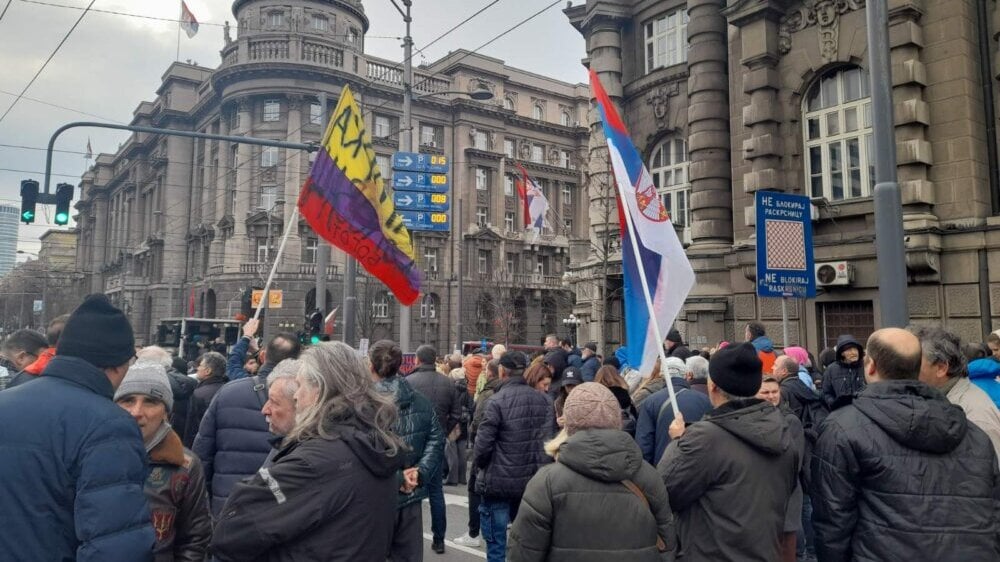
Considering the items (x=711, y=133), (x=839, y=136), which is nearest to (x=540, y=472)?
(x=839, y=136)

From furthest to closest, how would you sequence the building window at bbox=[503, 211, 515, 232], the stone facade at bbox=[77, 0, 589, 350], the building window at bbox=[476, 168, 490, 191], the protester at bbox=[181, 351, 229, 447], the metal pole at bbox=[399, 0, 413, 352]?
the building window at bbox=[503, 211, 515, 232], the building window at bbox=[476, 168, 490, 191], the stone facade at bbox=[77, 0, 589, 350], the metal pole at bbox=[399, 0, 413, 352], the protester at bbox=[181, 351, 229, 447]

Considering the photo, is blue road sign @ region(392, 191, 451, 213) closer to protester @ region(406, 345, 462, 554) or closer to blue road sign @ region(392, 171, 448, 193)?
blue road sign @ region(392, 171, 448, 193)

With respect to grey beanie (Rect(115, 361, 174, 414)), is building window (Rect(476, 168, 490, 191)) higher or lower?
higher

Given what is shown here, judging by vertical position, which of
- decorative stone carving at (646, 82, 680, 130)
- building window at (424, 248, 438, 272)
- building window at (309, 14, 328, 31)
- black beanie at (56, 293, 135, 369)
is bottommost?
black beanie at (56, 293, 135, 369)

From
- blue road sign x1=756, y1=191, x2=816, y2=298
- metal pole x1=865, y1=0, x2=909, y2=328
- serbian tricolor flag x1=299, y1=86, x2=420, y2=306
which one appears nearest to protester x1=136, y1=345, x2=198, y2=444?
serbian tricolor flag x1=299, y1=86, x2=420, y2=306

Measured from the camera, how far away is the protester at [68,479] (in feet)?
7.92

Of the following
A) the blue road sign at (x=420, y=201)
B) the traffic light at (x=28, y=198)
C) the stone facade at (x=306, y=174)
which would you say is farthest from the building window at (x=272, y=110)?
the traffic light at (x=28, y=198)

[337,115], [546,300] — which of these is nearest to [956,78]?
[337,115]

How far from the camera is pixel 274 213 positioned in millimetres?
49094

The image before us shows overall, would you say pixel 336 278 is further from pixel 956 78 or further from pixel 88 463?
pixel 88 463

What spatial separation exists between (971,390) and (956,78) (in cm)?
1140

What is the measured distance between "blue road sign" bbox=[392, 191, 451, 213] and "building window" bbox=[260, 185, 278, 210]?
34934mm

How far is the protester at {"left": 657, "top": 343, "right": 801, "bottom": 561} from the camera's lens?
3551 mm

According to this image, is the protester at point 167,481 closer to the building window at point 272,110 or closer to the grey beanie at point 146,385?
the grey beanie at point 146,385
